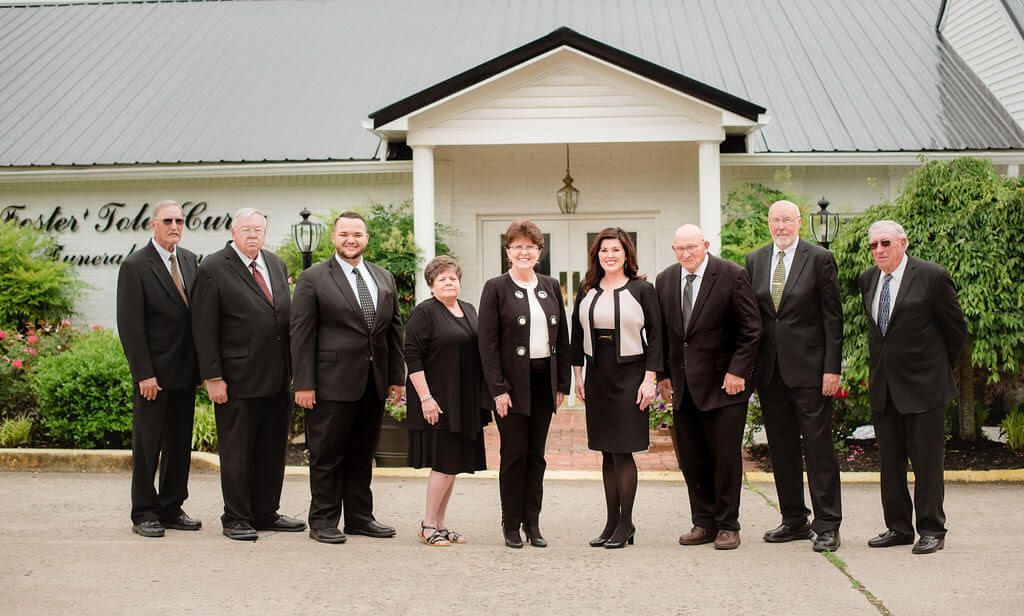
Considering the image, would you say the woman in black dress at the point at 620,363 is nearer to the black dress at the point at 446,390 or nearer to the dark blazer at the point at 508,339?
the dark blazer at the point at 508,339

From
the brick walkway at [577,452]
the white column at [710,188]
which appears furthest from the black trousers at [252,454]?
the white column at [710,188]

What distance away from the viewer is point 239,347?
6656 millimetres

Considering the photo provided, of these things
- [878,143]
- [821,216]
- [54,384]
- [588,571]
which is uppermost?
[878,143]

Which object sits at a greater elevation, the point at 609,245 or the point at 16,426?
the point at 609,245

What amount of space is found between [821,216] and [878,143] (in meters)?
3.05

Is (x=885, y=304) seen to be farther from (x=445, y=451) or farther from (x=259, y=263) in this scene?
(x=259, y=263)

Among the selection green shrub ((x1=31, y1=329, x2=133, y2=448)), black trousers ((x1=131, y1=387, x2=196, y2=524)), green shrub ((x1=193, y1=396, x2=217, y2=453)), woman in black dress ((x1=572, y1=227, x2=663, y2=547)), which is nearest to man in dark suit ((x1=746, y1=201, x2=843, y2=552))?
woman in black dress ((x1=572, y1=227, x2=663, y2=547))

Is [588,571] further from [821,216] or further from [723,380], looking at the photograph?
[821,216]

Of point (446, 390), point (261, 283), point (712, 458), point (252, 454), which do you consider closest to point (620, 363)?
point (712, 458)

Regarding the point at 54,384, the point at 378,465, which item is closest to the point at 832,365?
the point at 378,465

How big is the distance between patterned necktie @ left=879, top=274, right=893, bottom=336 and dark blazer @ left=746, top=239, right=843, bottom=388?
0.25 metres

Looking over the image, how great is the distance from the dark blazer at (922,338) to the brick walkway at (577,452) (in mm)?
2977

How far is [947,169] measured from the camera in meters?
9.20

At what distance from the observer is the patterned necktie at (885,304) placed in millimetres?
6418
